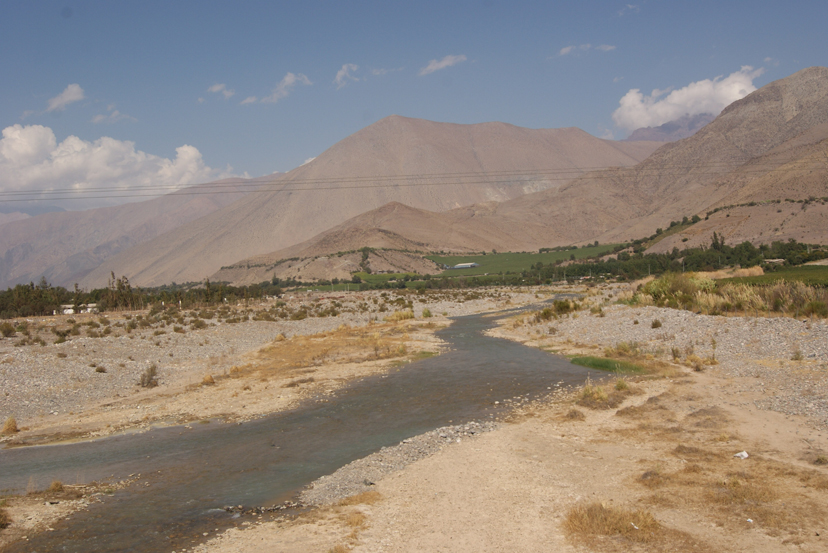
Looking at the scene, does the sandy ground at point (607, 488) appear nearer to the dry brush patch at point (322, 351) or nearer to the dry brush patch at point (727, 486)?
the dry brush patch at point (727, 486)

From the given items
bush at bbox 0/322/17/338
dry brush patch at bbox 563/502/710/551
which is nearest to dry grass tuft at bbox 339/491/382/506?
dry brush patch at bbox 563/502/710/551

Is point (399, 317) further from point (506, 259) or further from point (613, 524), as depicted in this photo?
point (506, 259)

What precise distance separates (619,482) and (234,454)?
30.3 feet

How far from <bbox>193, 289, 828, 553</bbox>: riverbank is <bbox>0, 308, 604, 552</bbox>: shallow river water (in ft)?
4.54

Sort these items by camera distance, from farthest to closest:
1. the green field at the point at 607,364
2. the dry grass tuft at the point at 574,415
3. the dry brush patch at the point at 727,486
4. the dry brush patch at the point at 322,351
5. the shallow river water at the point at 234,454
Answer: the dry brush patch at the point at 322,351
the green field at the point at 607,364
the dry grass tuft at the point at 574,415
the shallow river water at the point at 234,454
the dry brush patch at the point at 727,486

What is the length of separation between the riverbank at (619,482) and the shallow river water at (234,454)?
1.38 m

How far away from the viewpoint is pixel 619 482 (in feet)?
35.0

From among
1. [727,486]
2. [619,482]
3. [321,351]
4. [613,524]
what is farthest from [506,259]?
[613,524]

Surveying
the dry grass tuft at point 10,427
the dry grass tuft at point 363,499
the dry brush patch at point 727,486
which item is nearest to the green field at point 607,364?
the dry brush patch at point 727,486

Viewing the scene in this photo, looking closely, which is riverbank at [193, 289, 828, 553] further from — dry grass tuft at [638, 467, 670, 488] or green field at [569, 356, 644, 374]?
green field at [569, 356, 644, 374]

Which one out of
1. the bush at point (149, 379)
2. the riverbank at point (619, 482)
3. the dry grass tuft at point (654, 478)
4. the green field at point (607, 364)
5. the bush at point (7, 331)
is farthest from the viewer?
the bush at point (7, 331)

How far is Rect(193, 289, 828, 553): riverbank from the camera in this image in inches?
339

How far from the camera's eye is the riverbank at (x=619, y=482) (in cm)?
860

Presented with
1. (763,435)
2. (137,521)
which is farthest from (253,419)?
(763,435)
